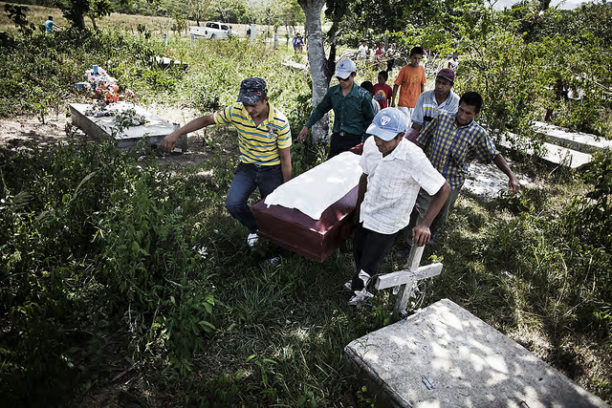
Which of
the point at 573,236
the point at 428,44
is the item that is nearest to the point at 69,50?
the point at 428,44

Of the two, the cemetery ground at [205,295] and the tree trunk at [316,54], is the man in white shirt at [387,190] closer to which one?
the cemetery ground at [205,295]

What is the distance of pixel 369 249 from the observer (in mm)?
2777

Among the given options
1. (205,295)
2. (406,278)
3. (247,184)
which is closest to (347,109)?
(247,184)

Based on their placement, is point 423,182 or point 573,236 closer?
point 423,182

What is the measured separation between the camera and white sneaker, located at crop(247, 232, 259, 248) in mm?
3453

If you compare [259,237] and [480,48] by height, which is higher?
[480,48]

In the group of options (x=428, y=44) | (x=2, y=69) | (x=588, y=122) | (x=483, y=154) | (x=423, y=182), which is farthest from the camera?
(x=588, y=122)

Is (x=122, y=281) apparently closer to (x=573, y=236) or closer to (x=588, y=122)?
(x=573, y=236)

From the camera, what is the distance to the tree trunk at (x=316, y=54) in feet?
16.8

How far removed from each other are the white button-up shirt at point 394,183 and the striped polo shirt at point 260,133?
2.78 ft

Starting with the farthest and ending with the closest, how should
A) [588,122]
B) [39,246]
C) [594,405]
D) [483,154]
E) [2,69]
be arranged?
[588,122] → [2,69] → [483,154] → [39,246] → [594,405]

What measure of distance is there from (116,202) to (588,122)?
10.4 m

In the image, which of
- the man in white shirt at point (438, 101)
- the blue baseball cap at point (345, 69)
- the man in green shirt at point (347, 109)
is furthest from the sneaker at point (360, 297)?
the blue baseball cap at point (345, 69)

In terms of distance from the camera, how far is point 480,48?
6.06m
